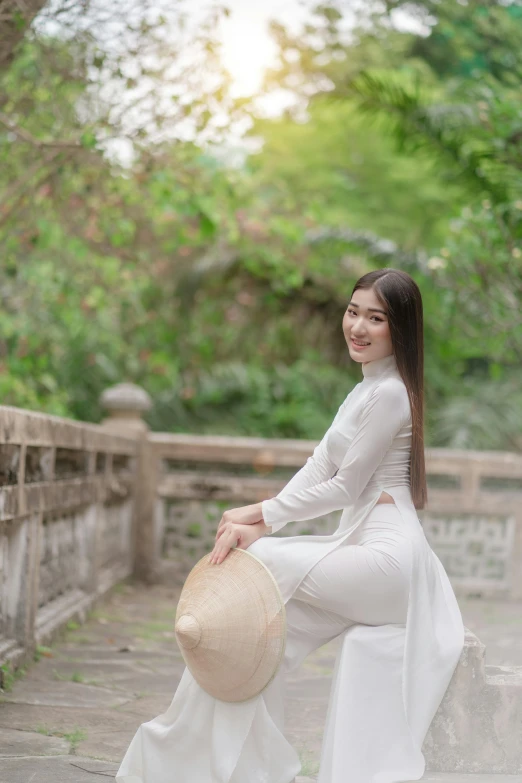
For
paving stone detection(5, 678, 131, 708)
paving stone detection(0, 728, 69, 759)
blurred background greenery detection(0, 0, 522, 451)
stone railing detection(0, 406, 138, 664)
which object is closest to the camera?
paving stone detection(0, 728, 69, 759)

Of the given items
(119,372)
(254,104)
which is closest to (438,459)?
(254,104)

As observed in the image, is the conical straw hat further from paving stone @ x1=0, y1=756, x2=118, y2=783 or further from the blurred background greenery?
the blurred background greenery

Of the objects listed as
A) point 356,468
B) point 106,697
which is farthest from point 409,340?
point 106,697

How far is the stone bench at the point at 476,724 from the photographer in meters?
3.16

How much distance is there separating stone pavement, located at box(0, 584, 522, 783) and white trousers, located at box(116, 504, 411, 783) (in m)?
0.36

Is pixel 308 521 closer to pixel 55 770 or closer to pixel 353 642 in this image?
pixel 55 770

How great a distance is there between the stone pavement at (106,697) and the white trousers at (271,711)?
0.36 meters

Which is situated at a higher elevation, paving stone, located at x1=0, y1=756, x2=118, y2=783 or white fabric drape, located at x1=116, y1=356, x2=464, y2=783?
white fabric drape, located at x1=116, y1=356, x2=464, y2=783

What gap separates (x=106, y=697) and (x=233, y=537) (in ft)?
6.04

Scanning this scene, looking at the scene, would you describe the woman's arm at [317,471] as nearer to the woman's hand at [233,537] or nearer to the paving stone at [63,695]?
the woman's hand at [233,537]

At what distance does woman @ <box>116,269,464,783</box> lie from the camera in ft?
9.43

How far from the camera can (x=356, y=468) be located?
9.98 ft

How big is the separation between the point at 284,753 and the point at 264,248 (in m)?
7.82

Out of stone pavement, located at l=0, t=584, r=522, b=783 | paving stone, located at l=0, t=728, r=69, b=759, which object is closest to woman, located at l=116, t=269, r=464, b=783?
stone pavement, located at l=0, t=584, r=522, b=783
